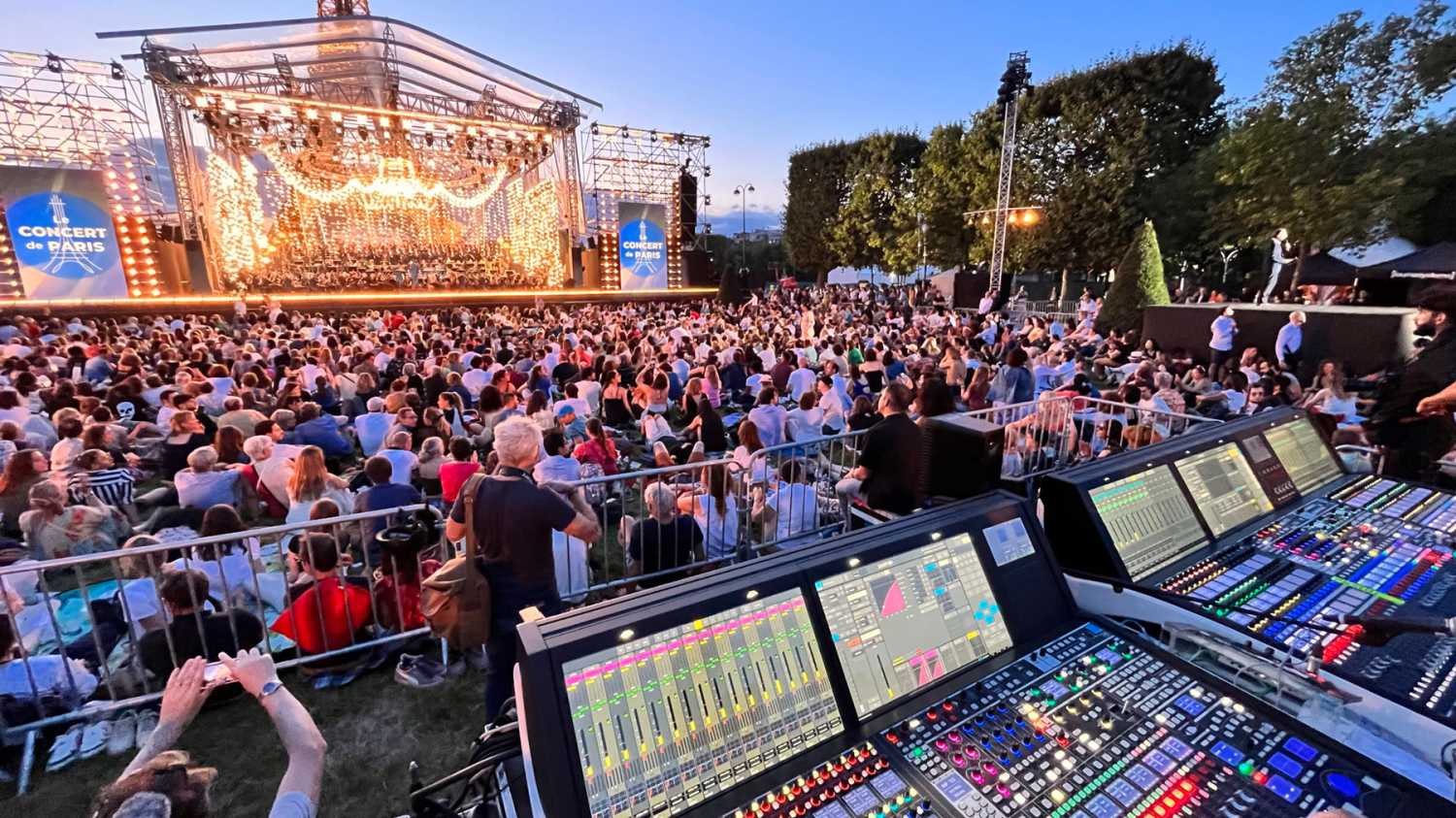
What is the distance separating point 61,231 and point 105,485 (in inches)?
739

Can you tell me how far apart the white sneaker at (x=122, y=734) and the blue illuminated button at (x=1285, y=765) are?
5.50 metres

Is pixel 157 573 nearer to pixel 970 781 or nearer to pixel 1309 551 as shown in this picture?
pixel 970 781

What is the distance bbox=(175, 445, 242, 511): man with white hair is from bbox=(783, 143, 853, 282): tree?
3685 centimetres

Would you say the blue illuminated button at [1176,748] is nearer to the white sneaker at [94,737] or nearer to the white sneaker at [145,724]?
the white sneaker at [145,724]

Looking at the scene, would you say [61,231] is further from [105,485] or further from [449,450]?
[449,450]

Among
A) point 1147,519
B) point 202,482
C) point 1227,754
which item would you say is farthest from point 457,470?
point 1227,754

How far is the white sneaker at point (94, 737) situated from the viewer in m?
3.50

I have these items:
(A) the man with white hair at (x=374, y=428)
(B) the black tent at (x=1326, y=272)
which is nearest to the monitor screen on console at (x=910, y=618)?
(A) the man with white hair at (x=374, y=428)

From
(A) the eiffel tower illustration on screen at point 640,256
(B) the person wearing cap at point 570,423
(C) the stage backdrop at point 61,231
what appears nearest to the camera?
(B) the person wearing cap at point 570,423

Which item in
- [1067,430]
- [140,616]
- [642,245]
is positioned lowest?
[140,616]

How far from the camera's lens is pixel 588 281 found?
29781 millimetres

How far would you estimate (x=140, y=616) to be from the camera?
400 cm

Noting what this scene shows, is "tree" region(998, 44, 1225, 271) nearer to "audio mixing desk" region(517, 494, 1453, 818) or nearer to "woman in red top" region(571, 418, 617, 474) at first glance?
"woman in red top" region(571, 418, 617, 474)

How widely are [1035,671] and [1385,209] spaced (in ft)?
82.5
